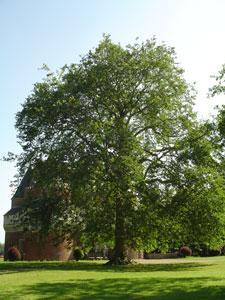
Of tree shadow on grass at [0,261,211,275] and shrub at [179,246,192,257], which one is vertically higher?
shrub at [179,246,192,257]

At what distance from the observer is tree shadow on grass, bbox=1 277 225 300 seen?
17781mm

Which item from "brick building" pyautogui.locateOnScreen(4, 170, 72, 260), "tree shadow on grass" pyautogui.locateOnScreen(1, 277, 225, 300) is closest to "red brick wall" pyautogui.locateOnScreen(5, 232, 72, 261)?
"brick building" pyautogui.locateOnScreen(4, 170, 72, 260)

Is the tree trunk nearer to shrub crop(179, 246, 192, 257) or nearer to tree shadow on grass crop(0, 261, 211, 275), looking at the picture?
tree shadow on grass crop(0, 261, 211, 275)

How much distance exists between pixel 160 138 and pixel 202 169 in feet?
15.8

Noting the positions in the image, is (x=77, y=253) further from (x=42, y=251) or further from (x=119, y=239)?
(x=119, y=239)

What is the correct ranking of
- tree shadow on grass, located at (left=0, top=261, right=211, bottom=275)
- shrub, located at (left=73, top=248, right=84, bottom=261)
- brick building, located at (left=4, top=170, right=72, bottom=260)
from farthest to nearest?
brick building, located at (left=4, top=170, right=72, bottom=260), shrub, located at (left=73, top=248, right=84, bottom=261), tree shadow on grass, located at (left=0, top=261, right=211, bottom=275)

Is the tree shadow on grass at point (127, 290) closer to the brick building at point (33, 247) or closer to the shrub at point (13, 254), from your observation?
the shrub at point (13, 254)

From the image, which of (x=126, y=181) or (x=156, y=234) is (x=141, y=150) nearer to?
(x=126, y=181)

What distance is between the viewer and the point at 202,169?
38.6 meters

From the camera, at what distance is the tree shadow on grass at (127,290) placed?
1778 centimetres

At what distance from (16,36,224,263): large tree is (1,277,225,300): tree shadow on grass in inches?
553

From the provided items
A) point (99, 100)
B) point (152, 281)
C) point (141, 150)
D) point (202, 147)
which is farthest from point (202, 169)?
point (152, 281)

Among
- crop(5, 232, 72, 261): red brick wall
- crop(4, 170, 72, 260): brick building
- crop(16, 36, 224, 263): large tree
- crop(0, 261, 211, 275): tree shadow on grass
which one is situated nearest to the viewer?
crop(0, 261, 211, 275): tree shadow on grass

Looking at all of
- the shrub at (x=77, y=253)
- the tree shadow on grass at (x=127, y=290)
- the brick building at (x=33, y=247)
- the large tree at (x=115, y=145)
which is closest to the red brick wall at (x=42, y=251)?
the brick building at (x=33, y=247)
